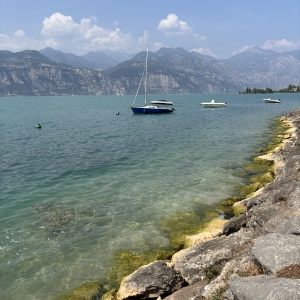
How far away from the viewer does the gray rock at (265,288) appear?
5367 mm

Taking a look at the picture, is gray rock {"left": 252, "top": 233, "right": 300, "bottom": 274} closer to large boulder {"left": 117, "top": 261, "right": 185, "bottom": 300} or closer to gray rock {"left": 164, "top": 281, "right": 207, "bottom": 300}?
gray rock {"left": 164, "top": 281, "right": 207, "bottom": 300}

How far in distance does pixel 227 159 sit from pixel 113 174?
44.9 feet

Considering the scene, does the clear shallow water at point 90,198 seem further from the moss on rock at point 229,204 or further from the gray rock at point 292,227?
the gray rock at point 292,227

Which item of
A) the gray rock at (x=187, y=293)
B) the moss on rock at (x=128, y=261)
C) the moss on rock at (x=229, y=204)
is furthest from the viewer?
the moss on rock at (x=229, y=204)

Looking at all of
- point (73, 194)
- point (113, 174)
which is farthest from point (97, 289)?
point (113, 174)

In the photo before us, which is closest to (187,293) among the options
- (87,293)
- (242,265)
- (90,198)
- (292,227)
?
(242,265)

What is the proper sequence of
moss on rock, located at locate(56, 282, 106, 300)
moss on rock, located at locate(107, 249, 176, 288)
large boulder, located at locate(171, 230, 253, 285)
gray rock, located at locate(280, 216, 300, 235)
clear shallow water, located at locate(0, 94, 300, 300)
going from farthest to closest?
clear shallow water, located at locate(0, 94, 300, 300), moss on rock, located at locate(107, 249, 176, 288), moss on rock, located at locate(56, 282, 106, 300), large boulder, located at locate(171, 230, 253, 285), gray rock, located at locate(280, 216, 300, 235)

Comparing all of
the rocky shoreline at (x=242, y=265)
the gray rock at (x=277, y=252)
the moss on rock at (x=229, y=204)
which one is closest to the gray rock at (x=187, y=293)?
the rocky shoreline at (x=242, y=265)

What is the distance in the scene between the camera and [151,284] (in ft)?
34.1

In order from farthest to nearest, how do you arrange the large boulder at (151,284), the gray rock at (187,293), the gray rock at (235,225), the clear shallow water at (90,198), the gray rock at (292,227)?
1. the gray rock at (235,225)
2. the clear shallow water at (90,198)
3. the large boulder at (151,284)
4. the gray rock at (187,293)
5. the gray rock at (292,227)

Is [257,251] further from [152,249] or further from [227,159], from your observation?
[227,159]

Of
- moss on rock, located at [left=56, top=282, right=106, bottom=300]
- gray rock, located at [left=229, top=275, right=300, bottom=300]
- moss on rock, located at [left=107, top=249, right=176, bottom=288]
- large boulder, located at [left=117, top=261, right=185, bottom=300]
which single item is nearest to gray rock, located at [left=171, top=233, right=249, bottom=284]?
large boulder, located at [left=117, top=261, right=185, bottom=300]

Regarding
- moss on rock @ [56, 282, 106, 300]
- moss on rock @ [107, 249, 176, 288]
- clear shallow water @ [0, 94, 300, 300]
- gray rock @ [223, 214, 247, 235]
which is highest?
gray rock @ [223, 214, 247, 235]

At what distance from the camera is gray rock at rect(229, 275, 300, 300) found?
17.6 ft
